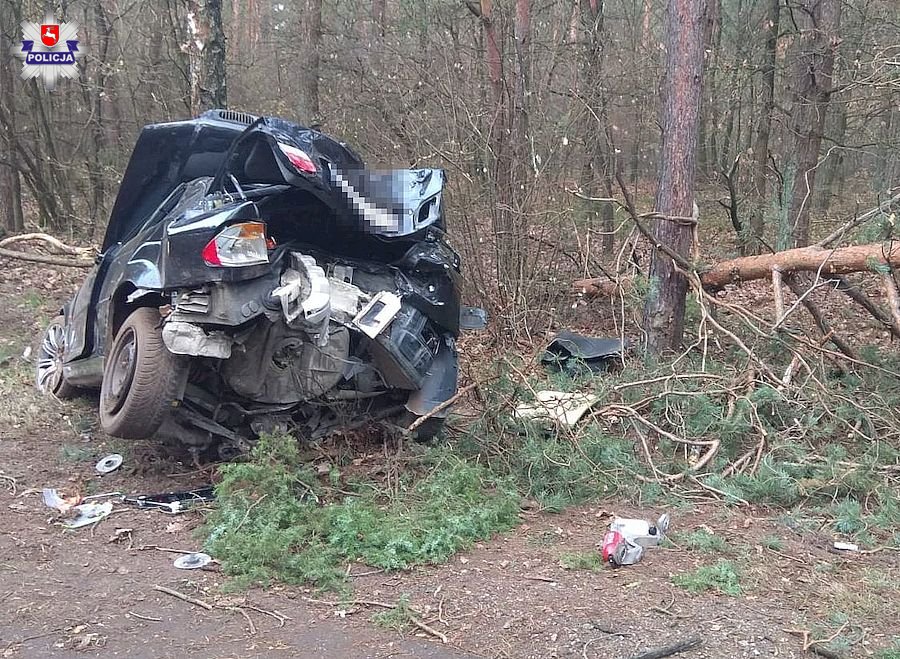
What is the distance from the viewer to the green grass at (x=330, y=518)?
3.93 metres

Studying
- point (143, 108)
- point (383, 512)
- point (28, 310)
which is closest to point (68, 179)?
point (143, 108)

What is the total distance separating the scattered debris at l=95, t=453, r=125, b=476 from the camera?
5.25 metres

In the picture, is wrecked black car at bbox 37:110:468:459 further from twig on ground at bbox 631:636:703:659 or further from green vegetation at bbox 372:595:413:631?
twig on ground at bbox 631:636:703:659

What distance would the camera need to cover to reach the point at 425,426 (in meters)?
5.53

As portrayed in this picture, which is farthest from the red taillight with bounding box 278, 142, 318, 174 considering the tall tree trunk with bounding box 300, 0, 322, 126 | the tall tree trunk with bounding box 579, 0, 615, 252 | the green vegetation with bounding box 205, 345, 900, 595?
the tall tree trunk with bounding box 300, 0, 322, 126

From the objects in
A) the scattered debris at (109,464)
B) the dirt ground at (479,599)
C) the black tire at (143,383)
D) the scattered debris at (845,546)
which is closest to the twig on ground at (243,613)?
the dirt ground at (479,599)

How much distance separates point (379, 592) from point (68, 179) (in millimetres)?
11903

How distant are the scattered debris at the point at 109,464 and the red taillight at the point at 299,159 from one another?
7.55 ft

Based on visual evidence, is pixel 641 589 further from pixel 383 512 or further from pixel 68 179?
pixel 68 179

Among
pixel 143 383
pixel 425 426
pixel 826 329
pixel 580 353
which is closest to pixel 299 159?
pixel 143 383

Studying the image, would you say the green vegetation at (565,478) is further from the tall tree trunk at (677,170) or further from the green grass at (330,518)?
the tall tree trunk at (677,170)

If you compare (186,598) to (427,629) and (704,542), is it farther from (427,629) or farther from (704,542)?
(704,542)

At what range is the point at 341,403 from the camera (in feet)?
17.5

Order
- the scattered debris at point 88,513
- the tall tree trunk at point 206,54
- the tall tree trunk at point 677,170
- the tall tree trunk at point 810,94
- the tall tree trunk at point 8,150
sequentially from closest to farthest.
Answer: the scattered debris at point 88,513 → the tall tree trunk at point 677,170 → the tall tree trunk at point 206,54 → the tall tree trunk at point 810,94 → the tall tree trunk at point 8,150
